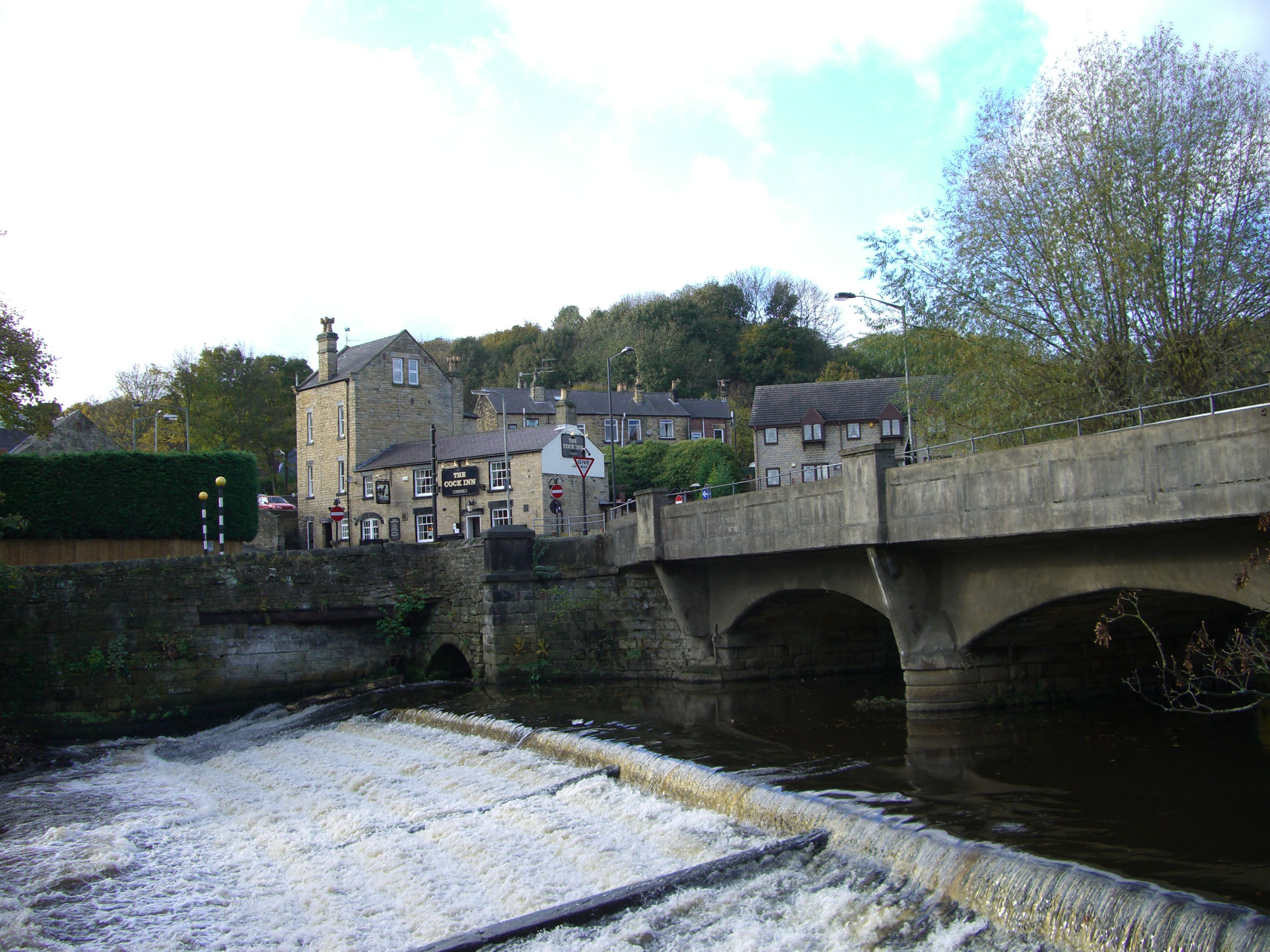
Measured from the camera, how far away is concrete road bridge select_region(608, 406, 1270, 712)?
10047mm

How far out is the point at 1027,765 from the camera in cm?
1245

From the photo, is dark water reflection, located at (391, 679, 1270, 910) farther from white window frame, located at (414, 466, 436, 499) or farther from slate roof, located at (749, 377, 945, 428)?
slate roof, located at (749, 377, 945, 428)

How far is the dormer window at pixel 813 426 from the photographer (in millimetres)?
54750

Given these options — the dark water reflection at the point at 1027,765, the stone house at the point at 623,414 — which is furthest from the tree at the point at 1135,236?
the stone house at the point at 623,414

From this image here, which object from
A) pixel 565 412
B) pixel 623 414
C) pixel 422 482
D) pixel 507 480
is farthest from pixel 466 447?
pixel 623 414

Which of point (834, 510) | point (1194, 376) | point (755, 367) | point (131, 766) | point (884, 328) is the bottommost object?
point (131, 766)

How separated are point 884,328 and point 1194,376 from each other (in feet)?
21.9

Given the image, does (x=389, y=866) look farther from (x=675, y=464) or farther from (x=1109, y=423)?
(x=675, y=464)

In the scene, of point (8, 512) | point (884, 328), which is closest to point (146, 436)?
point (8, 512)

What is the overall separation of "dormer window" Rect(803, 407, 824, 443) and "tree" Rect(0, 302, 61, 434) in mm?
39136

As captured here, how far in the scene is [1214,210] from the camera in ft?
53.7

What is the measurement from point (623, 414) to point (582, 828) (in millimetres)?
51069

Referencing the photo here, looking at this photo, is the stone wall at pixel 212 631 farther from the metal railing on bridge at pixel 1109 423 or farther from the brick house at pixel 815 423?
the brick house at pixel 815 423

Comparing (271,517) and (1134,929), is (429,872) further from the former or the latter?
(271,517)
